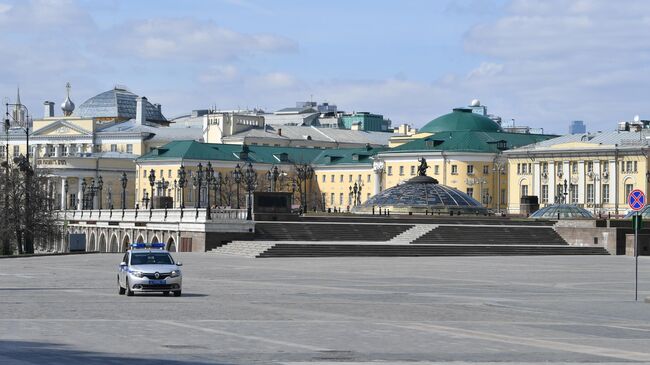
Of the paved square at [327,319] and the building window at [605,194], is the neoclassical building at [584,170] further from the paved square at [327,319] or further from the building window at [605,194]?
the paved square at [327,319]

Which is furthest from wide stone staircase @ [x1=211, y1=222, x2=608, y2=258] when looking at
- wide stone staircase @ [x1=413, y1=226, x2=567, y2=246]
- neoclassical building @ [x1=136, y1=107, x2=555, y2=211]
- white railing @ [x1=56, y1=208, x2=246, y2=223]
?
neoclassical building @ [x1=136, y1=107, x2=555, y2=211]

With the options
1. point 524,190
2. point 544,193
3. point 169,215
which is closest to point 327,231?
point 169,215

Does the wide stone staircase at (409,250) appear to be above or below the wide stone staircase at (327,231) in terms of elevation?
below

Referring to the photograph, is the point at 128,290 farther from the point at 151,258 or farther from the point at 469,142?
the point at 469,142

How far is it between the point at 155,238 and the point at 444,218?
20183 mm

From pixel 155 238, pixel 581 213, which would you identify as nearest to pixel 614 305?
pixel 155 238

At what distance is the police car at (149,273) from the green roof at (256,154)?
126982 mm

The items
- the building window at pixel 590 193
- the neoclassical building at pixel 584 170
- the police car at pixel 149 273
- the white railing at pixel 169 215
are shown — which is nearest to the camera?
the police car at pixel 149 273

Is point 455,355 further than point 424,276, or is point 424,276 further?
point 424,276

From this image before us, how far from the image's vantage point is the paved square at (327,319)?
2273 cm

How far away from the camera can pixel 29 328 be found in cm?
2686

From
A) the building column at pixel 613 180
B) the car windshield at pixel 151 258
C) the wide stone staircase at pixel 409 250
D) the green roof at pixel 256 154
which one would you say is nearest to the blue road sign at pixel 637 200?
the car windshield at pixel 151 258

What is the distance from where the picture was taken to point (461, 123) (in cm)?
17300

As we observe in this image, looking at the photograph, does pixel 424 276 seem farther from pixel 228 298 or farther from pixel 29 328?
pixel 29 328
